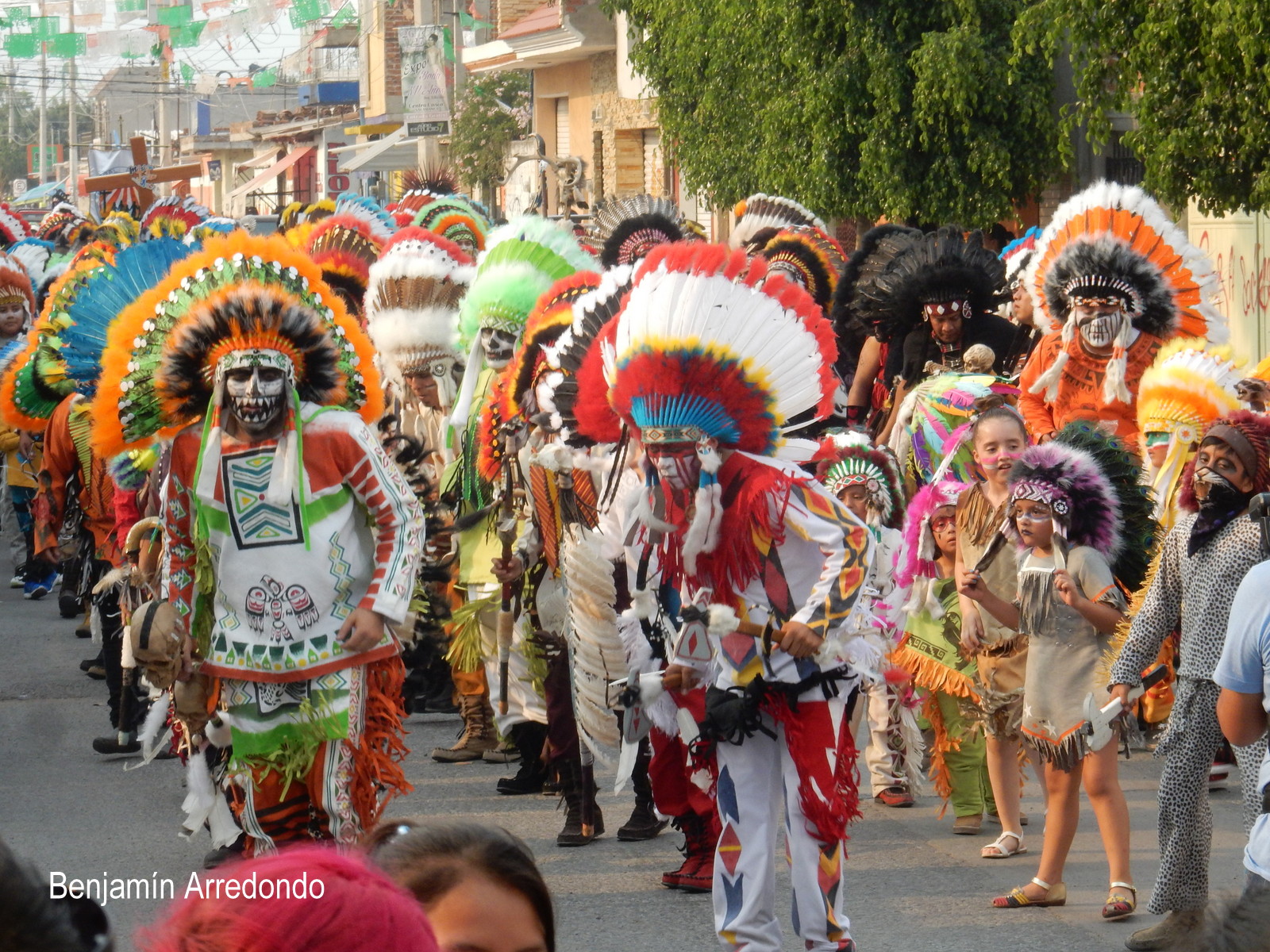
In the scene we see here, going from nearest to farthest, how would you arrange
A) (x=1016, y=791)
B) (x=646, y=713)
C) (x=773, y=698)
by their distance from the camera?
(x=773, y=698) → (x=646, y=713) → (x=1016, y=791)

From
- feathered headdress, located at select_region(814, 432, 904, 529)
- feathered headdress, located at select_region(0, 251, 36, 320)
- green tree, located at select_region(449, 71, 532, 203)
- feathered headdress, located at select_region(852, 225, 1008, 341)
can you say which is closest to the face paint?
feathered headdress, located at select_region(814, 432, 904, 529)

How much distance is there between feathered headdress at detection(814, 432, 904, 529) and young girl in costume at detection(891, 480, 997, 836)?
133 mm

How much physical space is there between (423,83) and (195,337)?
4043 centimetres

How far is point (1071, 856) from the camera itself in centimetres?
750

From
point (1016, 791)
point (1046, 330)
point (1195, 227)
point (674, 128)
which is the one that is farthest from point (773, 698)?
point (674, 128)

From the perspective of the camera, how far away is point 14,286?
15680 millimetres

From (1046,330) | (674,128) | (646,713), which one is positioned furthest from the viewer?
(674,128)

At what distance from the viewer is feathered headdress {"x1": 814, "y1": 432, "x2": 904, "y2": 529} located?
8.04 meters

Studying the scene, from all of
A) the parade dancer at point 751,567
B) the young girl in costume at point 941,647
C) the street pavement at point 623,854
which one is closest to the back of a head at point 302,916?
the parade dancer at point 751,567

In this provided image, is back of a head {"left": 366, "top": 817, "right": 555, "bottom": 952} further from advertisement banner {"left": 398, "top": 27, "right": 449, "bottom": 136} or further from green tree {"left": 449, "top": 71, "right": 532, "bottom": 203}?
advertisement banner {"left": 398, "top": 27, "right": 449, "bottom": 136}

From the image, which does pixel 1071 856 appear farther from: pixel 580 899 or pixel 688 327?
pixel 688 327

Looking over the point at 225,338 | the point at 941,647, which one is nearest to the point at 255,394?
the point at 225,338

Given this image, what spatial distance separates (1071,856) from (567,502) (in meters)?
2.44

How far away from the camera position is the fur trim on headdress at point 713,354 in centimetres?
546
